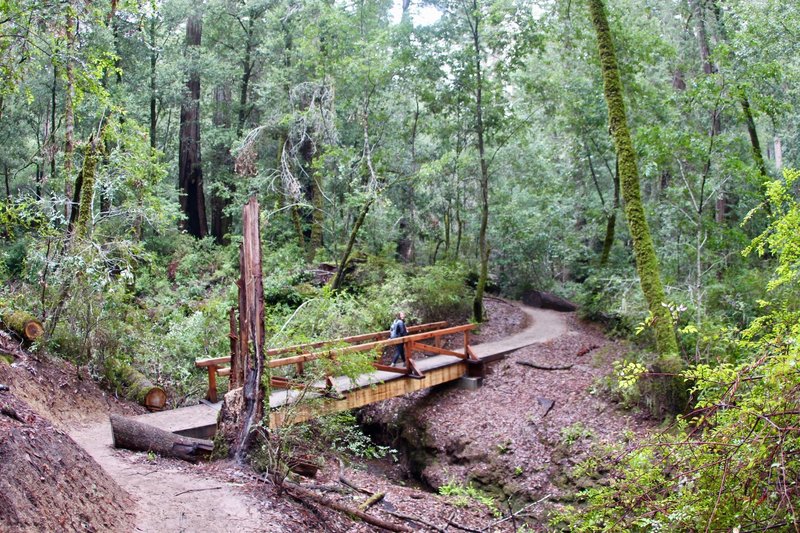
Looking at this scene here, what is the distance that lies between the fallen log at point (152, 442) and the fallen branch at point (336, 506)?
1445mm

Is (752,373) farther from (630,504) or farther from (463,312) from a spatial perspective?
(463,312)

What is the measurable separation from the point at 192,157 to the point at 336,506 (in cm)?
2033

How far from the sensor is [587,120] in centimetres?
2030

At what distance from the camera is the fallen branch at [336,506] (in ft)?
22.0

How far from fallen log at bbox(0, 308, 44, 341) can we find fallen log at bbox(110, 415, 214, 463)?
333 cm

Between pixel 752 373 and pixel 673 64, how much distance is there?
1921 centimetres

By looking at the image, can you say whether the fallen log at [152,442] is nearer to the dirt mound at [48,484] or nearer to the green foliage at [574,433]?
the dirt mound at [48,484]

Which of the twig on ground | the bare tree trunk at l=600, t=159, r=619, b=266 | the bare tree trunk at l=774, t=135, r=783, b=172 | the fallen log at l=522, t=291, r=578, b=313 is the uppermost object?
the bare tree trunk at l=774, t=135, r=783, b=172

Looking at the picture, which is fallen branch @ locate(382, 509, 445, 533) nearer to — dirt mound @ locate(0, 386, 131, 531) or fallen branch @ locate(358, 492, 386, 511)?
fallen branch @ locate(358, 492, 386, 511)

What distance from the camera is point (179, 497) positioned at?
237 inches

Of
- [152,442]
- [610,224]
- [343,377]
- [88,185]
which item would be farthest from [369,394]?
[610,224]

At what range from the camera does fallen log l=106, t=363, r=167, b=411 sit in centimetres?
1026

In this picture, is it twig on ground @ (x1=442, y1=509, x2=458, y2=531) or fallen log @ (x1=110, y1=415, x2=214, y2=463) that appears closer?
fallen log @ (x1=110, y1=415, x2=214, y2=463)

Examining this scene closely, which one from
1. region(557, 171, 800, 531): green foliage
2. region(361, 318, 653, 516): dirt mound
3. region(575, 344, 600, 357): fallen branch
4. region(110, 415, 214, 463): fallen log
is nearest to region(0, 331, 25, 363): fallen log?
region(110, 415, 214, 463): fallen log
